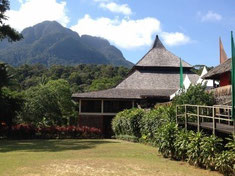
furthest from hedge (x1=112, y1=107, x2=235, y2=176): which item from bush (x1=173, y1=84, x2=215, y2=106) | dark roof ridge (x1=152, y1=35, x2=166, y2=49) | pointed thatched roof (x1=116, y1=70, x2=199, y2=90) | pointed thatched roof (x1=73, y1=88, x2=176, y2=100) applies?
dark roof ridge (x1=152, y1=35, x2=166, y2=49)

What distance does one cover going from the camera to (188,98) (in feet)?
56.6

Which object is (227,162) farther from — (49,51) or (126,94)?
(49,51)

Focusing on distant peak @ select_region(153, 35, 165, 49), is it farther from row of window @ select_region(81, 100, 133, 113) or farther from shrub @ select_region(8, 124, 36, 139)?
shrub @ select_region(8, 124, 36, 139)

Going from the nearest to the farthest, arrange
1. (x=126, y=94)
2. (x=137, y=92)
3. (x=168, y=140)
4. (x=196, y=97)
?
(x=168, y=140) → (x=196, y=97) → (x=126, y=94) → (x=137, y=92)

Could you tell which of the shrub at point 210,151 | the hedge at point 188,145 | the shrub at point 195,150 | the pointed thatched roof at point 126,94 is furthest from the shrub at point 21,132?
the shrub at point 210,151

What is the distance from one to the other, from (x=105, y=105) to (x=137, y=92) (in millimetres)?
3781

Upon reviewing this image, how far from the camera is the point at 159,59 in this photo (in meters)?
36.6

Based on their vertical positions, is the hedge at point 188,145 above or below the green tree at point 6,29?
below

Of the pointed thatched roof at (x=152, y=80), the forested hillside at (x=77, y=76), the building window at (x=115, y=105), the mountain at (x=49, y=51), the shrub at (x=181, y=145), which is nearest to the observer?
the shrub at (x=181, y=145)

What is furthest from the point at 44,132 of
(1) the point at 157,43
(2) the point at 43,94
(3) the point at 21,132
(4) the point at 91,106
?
(1) the point at 157,43

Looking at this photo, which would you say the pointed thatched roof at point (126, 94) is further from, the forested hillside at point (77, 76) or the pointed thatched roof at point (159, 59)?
the forested hillside at point (77, 76)

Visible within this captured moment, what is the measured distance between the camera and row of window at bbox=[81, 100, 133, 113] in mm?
30744

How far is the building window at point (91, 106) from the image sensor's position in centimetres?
3070

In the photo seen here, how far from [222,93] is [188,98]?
6.40ft
